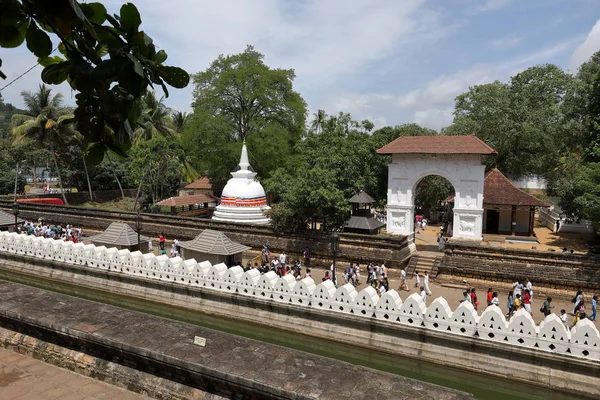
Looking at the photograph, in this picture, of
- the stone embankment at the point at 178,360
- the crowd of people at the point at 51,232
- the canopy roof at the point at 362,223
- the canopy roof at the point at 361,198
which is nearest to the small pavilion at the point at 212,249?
the canopy roof at the point at 362,223

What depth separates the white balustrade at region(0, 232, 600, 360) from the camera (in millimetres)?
9016

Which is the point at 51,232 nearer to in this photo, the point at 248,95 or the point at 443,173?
Result: the point at 248,95

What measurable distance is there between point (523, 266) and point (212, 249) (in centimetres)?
1099

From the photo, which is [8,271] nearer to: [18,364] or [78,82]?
[18,364]

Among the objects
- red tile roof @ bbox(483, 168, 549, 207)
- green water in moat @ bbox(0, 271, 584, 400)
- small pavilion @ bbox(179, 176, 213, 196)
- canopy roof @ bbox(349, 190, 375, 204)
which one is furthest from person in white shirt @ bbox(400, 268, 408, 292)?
small pavilion @ bbox(179, 176, 213, 196)

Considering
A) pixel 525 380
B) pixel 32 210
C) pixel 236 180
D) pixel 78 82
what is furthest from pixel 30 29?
pixel 32 210

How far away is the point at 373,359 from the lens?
1064 centimetres

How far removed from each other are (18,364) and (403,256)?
594 inches

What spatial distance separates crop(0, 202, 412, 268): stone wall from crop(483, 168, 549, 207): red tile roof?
297 inches

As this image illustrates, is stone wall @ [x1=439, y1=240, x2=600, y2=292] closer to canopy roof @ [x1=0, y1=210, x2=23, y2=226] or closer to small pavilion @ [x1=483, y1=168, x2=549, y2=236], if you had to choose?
small pavilion @ [x1=483, y1=168, x2=549, y2=236]

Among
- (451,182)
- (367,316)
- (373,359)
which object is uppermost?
(451,182)

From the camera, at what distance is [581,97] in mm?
23906

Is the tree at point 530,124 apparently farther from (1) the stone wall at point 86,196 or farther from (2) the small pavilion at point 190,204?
(1) the stone wall at point 86,196

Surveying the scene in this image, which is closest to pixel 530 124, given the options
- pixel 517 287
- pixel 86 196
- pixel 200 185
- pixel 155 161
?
pixel 517 287
